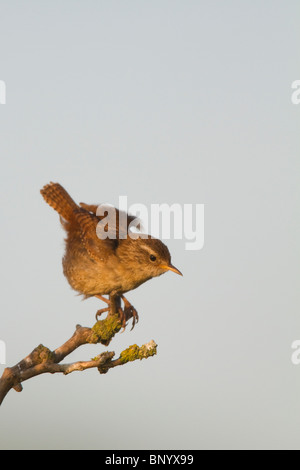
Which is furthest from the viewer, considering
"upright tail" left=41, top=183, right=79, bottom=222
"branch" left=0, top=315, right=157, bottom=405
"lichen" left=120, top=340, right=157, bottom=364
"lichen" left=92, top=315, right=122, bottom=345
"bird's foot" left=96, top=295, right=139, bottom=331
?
"upright tail" left=41, top=183, right=79, bottom=222

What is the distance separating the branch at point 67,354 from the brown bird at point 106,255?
1.17 metres

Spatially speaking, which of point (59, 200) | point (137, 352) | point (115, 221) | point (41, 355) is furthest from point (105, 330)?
→ point (59, 200)

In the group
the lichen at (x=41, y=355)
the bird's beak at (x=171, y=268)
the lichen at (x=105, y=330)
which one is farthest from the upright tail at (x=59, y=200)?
the lichen at (x=41, y=355)

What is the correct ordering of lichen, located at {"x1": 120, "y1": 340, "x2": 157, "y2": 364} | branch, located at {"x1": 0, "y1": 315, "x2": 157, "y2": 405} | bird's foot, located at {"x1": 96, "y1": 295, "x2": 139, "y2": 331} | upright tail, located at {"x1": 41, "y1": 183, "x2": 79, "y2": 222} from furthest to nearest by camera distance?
upright tail, located at {"x1": 41, "y1": 183, "x2": 79, "y2": 222} < bird's foot, located at {"x1": 96, "y1": 295, "x2": 139, "y2": 331} < lichen, located at {"x1": 120, "y1": 340, "x2": 157, "y2": 364} < branch, located at {"x1": 0, "y1": 315, "x2": 157, "y2": 405}

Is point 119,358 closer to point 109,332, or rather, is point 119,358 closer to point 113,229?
point 109,332

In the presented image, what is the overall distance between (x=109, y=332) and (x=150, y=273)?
146 cm

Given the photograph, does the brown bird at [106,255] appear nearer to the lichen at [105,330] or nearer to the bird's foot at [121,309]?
the bird's foot at [121,309]

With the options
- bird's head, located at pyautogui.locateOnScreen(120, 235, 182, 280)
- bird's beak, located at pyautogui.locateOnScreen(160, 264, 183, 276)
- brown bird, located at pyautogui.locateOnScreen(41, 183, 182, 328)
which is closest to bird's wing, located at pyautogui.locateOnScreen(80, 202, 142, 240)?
brown bird, located at pyautogui.locateOnScreen(41, 183, 182, 328)

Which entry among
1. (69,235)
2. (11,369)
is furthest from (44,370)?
(69,235)

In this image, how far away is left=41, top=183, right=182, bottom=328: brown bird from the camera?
20.3 ft

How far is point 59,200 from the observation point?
6.75m

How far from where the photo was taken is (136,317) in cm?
636

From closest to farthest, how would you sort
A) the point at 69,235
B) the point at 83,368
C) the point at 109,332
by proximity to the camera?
the point at 83,368 < the point at 109,332 < the point at 69,235

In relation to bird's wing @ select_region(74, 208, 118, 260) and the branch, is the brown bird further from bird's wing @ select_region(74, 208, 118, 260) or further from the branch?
the branch
